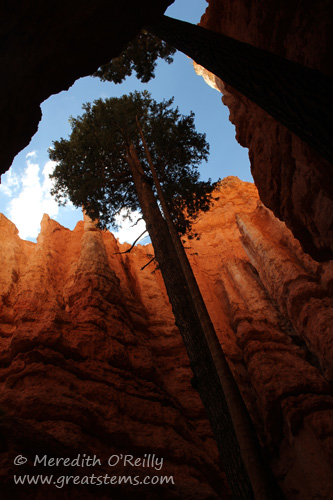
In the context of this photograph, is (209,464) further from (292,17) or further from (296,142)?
(292,17)

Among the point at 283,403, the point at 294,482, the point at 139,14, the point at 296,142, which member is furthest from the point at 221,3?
the point at 294,482

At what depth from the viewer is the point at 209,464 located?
910 centimetres

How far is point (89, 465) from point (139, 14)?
31.6 ft

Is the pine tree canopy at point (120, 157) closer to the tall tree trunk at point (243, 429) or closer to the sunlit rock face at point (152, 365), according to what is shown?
the sunlit rock face at point (152, 365)

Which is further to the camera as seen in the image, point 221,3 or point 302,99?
point 221,3

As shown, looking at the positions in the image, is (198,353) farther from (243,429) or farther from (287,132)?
(287,132)

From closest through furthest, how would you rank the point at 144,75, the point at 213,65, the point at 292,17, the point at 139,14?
the point at 213,65, the point at 292,17, the point at 139,14, the point at 144,75

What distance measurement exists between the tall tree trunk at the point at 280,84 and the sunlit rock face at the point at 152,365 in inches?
281

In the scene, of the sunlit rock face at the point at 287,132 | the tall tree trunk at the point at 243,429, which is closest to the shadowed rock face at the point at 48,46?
the sunlit rock face at the point at 287,132

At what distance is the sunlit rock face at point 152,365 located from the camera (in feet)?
26.0

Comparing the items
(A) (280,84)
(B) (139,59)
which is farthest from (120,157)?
(A) (280,84)

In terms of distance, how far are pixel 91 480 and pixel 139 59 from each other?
42.3 ft

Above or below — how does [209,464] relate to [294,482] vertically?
above

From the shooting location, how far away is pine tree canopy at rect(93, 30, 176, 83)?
36.0ft
